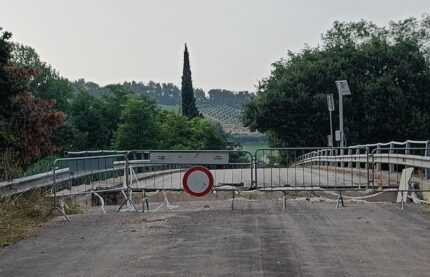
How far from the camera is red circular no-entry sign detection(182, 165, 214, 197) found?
14742 millimetres

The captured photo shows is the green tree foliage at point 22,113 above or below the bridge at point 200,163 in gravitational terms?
above

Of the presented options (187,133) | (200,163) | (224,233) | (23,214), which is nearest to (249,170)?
(200,163)

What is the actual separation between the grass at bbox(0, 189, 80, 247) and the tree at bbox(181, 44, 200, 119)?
4263 inches

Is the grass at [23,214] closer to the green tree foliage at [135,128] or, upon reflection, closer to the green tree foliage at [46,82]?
the green tree foliage at [135,128]

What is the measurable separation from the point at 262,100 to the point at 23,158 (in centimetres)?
3576

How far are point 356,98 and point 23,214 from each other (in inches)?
1913

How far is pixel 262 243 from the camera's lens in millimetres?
9742

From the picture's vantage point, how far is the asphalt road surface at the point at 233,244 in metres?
8.10

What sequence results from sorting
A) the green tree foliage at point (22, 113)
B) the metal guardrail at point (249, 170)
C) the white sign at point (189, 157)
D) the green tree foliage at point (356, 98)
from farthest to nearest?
the green tree foliage at point (356, 98) → the green tree foliage at point (22, 113) → the white sign at point (189, 157) → the metal guardrail at point (249, 170)

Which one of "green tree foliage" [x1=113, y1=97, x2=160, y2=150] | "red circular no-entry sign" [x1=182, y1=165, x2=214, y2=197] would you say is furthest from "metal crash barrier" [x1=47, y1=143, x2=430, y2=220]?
"green tree foliage" [x1=113, y1=97, x2=160, y2=150]

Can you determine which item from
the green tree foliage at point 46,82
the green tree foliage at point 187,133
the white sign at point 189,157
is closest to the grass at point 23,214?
the white sign at point 189,157

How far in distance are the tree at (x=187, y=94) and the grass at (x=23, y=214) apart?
108m

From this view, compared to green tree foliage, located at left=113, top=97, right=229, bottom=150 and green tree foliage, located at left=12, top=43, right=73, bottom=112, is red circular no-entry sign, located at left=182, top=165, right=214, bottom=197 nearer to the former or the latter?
green tree foliage, located at left=113, top=97, right=229, bottom=150

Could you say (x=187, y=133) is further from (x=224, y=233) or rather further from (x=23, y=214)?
(x=224, y=233)
